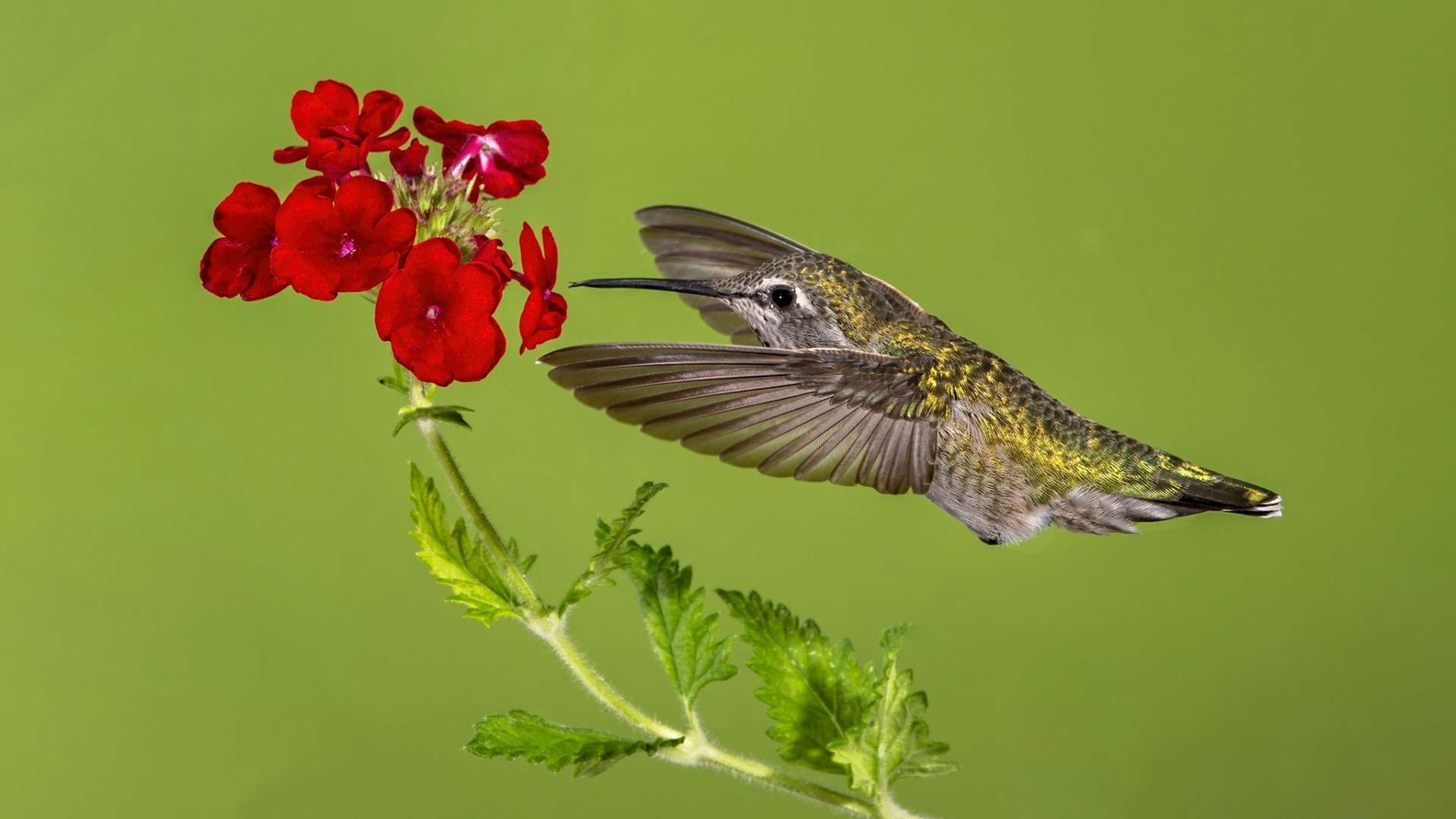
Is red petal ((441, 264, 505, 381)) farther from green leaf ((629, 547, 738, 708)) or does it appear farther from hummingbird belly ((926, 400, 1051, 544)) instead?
hummingbird belly ((926, 400, 1051, 544))

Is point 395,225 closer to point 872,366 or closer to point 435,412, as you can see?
point 435,412

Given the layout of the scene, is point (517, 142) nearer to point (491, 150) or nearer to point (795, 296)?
point (491, 150)

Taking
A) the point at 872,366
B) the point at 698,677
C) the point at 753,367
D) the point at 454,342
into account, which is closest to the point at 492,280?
the point at 454,342

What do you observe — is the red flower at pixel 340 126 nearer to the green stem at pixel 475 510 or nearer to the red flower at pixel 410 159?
the red flower at pixel 410 159

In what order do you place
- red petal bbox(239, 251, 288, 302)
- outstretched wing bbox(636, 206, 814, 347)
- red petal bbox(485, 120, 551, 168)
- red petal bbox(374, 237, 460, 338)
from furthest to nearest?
outstretched wing bbox(636, 206, 814, 347), red petal bbox(485, 120, 551, 168), red petal bbox(239, 251, 288, 302), red petal bbox(374, 237, 460, 338)

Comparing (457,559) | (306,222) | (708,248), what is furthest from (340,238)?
(708,248)

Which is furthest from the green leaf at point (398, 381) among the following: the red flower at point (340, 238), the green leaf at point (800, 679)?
the green leaf at point (800, 679)

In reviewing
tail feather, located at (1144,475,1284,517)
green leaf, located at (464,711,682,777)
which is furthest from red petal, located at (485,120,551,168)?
tail feather, located at (1144,475,1284,517)
